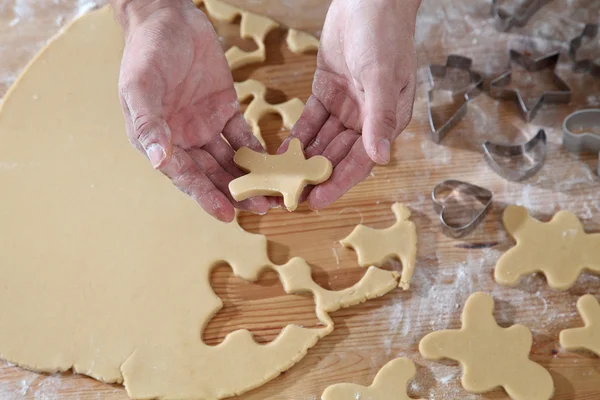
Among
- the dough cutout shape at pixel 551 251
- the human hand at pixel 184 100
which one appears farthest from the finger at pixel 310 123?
the dough cutout shape at pixel 551 251

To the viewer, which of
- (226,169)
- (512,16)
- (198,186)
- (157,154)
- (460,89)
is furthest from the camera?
(512,16)

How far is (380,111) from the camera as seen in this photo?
125 cm

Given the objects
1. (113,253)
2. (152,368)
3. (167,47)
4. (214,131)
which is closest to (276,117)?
(214,131)

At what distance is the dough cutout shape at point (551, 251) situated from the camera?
153cm

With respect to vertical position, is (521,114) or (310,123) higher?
(310,123)

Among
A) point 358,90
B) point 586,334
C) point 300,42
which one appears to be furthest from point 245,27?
point 586,334

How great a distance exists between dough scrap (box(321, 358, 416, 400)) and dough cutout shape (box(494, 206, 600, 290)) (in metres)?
0.34

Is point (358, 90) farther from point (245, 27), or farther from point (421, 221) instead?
point (245, 27)

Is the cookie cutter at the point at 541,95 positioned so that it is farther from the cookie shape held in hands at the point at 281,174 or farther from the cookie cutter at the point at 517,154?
the cookie shape held in hands at the point at 281,174

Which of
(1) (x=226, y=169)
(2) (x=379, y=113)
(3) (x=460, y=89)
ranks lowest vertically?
(3) (x=460, y=89)

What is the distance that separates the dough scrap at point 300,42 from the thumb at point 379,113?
2.06ft

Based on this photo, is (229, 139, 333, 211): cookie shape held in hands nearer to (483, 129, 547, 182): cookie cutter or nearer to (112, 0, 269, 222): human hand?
(112, 0, 269, 222): human hand

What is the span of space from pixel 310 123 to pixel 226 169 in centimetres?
23

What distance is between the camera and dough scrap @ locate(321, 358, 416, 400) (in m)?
1.38
